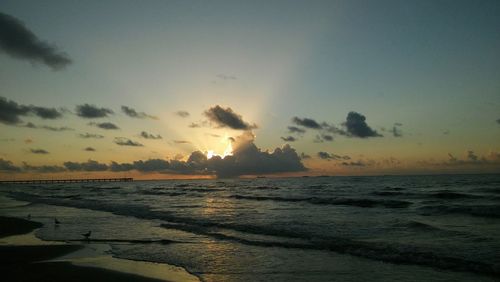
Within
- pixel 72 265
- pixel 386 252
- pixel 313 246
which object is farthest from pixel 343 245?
pixel 72 265

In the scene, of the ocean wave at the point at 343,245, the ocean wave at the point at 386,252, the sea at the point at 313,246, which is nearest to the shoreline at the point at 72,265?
the sea at the point at 313,246

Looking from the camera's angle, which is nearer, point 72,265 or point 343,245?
point 72,265

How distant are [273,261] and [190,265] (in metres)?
2.98

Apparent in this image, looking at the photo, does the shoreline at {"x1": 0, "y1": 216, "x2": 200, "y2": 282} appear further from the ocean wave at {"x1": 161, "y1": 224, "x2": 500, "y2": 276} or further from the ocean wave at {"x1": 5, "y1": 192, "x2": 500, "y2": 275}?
the ocean wave at {"x1": 161, "y1": 224, "x2": 500, "y2": 276}

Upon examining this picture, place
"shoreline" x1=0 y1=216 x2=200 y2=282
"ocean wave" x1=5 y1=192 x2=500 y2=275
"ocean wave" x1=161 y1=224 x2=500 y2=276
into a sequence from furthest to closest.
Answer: "ocean wave" x1=5 y1=192 x2=500 y2=275, "ocean wave" x1=161 y1=224 x2=500 y2=276, "shoreline" x1=0 y1=216 x2=200 y2=282

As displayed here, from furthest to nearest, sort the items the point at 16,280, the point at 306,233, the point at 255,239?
the point at 306,233, the point at 255,239, the point at 16,280

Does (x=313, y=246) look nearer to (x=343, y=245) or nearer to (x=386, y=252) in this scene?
(x=343, y=245)

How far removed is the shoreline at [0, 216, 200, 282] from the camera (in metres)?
12.5

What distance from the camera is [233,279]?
40.4 feet

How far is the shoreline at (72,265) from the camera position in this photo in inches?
492

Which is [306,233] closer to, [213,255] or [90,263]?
[213,255]

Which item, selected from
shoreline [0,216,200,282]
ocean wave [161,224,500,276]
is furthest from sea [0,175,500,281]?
shoreline [0,216,200,282]

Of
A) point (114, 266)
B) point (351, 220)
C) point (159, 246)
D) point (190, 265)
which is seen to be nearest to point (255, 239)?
point (159, 246)

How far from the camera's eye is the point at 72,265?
14.2m
